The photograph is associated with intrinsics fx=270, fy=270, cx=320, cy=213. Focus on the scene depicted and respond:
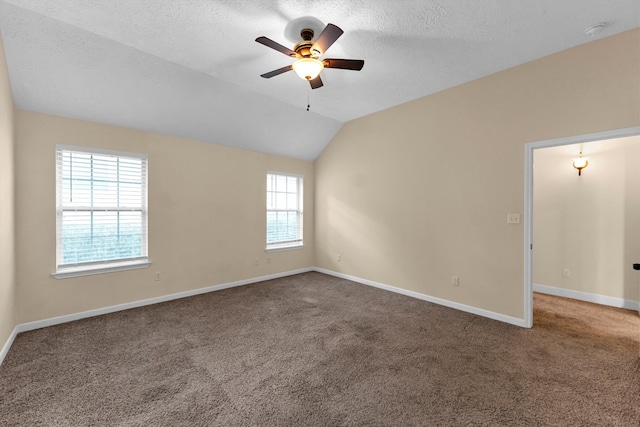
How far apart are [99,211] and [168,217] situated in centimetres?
82

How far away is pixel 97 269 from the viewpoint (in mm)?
3496

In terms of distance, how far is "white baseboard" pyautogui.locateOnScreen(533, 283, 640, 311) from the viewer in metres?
Answer: 3.74

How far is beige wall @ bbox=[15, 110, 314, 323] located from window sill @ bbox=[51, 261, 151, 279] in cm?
7

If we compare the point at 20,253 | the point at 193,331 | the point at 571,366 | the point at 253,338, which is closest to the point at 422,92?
the point at 571,366

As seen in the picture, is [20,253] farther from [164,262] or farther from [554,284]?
[554,284]

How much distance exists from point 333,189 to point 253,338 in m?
3.43

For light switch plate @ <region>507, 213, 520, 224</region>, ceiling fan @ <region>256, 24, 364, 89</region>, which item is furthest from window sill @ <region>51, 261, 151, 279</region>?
light switch plate @ <region>507, 213, 520, 224</region>

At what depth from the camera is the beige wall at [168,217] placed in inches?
122

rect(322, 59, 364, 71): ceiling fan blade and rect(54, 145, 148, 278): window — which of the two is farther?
rect(54, 145, 148, 278): window

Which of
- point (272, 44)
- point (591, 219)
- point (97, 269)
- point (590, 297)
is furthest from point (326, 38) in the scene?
point (590, 297)

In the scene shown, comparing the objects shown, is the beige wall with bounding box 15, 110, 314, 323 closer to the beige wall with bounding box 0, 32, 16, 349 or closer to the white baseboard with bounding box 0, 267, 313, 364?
the white baseboard with bounding box 0, 267, 313, 364

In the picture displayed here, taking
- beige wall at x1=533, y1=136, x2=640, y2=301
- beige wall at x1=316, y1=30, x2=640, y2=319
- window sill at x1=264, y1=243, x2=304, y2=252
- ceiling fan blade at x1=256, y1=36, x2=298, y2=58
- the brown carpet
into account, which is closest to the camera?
the brown carpet

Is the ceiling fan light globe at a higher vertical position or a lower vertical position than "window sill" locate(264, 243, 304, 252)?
higher

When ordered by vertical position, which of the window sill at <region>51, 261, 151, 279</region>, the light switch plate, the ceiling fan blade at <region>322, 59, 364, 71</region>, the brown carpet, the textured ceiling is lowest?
the brown carpet
